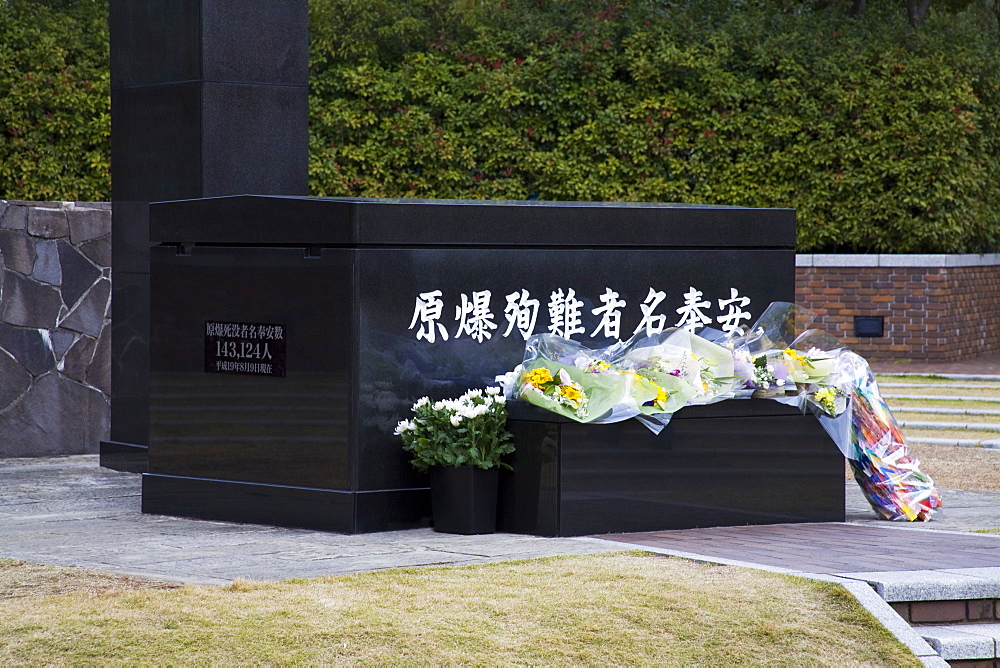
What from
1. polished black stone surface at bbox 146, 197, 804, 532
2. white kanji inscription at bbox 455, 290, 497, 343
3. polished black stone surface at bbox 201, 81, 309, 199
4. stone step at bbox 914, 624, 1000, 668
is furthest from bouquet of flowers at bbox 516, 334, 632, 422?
polished black stone surface at bbox 201, 81, 309, 199

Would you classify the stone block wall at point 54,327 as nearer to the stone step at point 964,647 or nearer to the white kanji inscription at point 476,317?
the white kanji inscription at point 476,317

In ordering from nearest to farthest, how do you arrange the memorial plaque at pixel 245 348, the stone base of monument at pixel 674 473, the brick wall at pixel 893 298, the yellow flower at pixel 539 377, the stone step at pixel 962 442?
the stone base of monument at pixel 674 473
the yellow flower at pixel 539 377
the memorial plaque at pixel 245 348
the stone step at pixel 962 442
the brick wall at pixel 893 298

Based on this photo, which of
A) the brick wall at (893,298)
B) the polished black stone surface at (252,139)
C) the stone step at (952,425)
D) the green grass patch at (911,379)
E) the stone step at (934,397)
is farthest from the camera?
the brick wall at (893,298)

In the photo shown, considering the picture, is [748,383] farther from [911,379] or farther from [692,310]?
[911,379]

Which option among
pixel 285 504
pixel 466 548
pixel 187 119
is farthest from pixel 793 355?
pixel 187 119

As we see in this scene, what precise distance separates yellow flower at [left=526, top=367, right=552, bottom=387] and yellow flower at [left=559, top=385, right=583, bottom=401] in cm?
9

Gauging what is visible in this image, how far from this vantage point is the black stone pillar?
9.77 meters

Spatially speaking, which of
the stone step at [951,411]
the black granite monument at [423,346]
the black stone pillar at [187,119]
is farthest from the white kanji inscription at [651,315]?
the stone step at [951,411]

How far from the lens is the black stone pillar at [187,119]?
9.77m

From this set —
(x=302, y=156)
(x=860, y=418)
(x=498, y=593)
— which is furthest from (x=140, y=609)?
(x=302, y=156)

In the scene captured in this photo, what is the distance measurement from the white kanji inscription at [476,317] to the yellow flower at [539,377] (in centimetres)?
50

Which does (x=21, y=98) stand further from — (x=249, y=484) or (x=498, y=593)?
(x=498, y=593)

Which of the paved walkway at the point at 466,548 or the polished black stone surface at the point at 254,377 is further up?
the polished black stone surface at the point at 254,377

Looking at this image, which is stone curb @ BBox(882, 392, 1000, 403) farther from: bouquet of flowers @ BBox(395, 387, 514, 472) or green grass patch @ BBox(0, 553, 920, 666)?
green grass patch @ BBox(0, 553, 920, 666)
